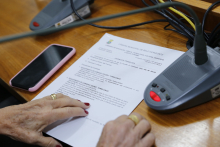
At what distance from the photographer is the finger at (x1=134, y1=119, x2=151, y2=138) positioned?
41 centimetres

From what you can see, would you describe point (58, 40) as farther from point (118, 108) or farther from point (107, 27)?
point (118, 108)

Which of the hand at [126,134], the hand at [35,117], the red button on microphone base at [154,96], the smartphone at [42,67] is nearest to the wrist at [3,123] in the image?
the hand at [35,117]

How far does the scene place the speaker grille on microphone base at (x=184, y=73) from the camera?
439mm

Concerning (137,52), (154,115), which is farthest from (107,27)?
(154,115)

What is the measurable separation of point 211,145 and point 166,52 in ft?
0.93

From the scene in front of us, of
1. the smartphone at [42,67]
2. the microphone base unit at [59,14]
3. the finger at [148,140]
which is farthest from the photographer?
the microphone base unit at [59,14]

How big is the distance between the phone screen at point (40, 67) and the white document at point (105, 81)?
0.15ft

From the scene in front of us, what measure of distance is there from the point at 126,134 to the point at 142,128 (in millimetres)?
35

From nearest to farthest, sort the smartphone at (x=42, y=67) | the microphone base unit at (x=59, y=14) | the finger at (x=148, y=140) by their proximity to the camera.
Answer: the finger at (x=148, y=140), the smartphone at (x=42, y=67), the microphone base unit at (x=59, y=14)

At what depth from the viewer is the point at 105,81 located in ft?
1.84

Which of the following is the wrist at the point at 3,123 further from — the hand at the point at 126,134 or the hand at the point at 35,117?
the hand at the point at 126,134

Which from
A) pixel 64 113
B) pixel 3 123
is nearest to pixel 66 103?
pixel 64 113

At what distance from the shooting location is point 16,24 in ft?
2.88

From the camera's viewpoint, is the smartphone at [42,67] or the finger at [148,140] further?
the smartphone at [42,67]
